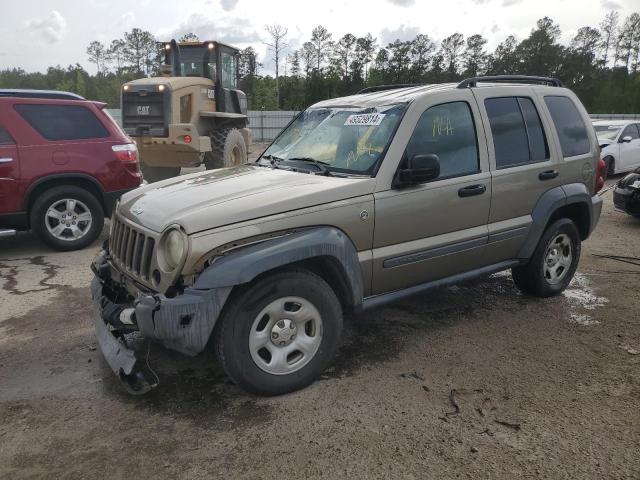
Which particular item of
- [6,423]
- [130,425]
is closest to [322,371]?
[130,425]

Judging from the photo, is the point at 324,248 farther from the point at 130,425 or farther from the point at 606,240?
the point at 606,240

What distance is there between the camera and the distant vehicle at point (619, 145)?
13.5m

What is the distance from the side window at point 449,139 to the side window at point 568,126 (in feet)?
3.66

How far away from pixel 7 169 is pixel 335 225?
4.73m

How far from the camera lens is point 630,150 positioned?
13883 mm

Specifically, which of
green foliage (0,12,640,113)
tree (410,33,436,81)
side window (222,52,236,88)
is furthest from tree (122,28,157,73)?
side window (222,52,236,88)

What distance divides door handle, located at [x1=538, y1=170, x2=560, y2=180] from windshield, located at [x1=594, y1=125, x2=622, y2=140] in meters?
10.9

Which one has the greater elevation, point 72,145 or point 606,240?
point 72,145

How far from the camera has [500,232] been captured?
13.9ft

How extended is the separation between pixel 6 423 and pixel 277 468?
5.26 feet

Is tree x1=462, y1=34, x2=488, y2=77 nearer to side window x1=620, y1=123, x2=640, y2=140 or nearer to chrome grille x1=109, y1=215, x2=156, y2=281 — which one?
side window x1=620, y1=123, x2=640, y2=140

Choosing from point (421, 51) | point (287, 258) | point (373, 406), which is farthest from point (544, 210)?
point (421, 51)

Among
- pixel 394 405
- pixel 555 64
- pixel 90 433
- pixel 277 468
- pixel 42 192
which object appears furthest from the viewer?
pixel 555 64

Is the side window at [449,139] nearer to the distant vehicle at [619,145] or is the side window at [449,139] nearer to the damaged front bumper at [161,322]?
the damaged front bumper at [161,322]
